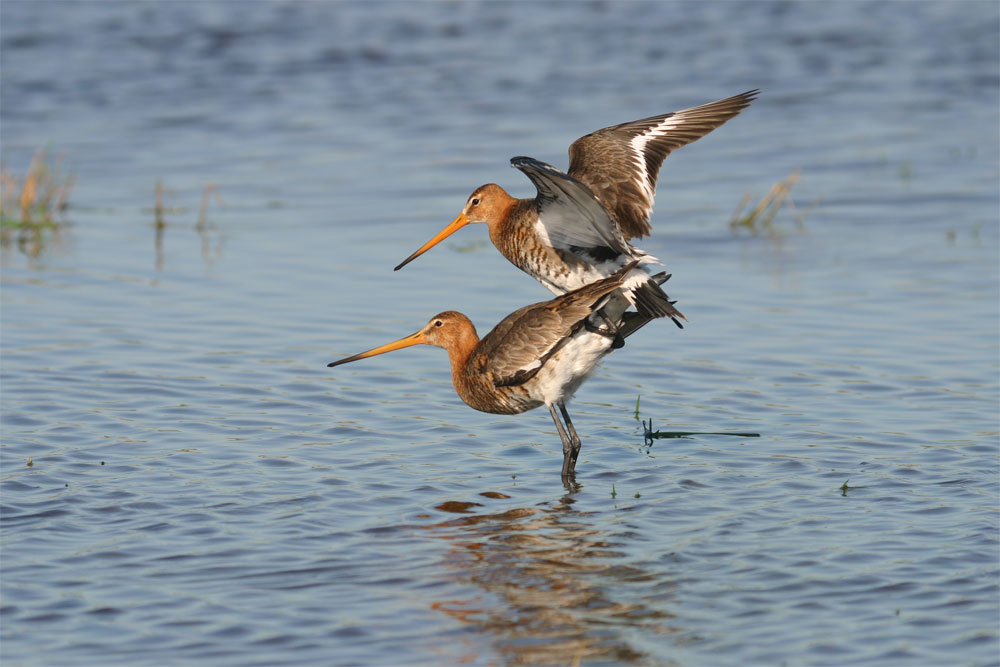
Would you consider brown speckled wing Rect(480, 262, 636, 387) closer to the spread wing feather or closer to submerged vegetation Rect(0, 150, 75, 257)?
the spread wing feather

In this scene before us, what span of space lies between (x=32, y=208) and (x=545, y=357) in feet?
24.7

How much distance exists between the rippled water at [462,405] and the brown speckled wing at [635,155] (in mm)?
1239

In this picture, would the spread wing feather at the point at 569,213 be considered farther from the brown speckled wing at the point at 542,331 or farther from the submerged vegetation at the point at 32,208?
the submerged vegetation at the point at 32,208

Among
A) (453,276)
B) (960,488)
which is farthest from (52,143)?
(960,488)

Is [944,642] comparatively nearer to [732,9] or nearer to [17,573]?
[17,573]

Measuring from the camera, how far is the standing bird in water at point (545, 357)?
7039 mm

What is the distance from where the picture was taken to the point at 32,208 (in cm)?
1285

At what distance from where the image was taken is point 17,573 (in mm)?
5598

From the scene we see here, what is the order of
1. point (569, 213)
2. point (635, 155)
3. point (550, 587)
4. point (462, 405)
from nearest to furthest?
point (550, 587)
point (569, 213)
point (635, 155)
point (462, 405)

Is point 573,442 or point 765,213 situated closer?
point 573,442

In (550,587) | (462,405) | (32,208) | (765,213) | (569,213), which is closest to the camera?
(550,587)

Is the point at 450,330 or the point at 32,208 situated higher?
the point at 32,208

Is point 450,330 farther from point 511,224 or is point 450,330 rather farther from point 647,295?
point 647,295

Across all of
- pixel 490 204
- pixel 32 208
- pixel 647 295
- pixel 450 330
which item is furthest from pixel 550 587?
pixel 32 208
